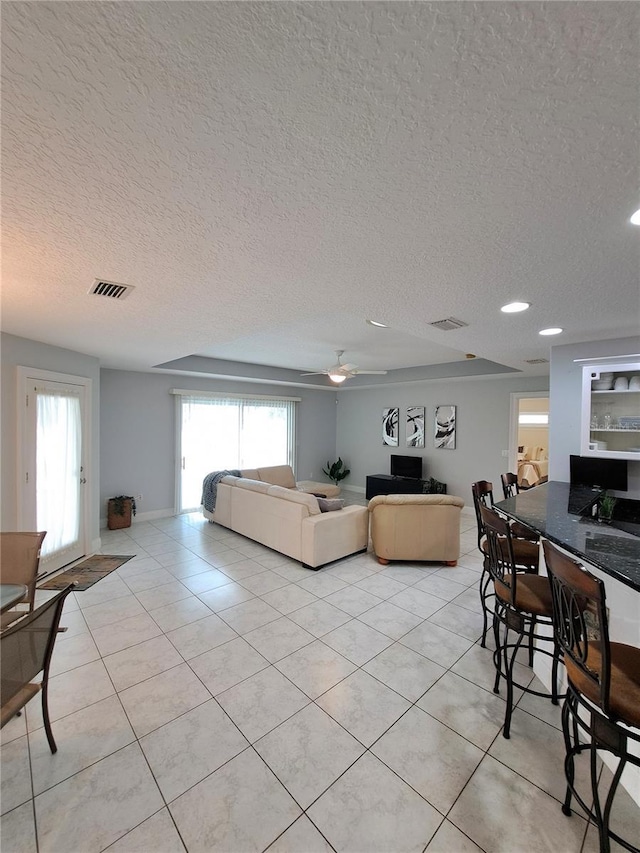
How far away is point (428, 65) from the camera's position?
744 mm

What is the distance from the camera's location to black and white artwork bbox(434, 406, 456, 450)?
260 inches

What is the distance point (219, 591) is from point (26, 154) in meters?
3.41

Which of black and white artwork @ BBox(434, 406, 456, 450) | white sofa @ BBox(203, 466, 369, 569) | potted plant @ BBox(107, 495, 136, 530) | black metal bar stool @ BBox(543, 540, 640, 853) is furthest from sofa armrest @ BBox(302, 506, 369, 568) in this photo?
potted plant @ BBox(107, 495, 136, 530)

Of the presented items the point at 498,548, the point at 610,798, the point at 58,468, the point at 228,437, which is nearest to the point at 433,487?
the point at 228,437

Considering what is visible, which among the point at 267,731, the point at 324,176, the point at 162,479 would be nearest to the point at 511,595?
the point at 267,731

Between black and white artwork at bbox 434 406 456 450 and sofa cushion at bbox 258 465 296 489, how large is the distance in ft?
9.69

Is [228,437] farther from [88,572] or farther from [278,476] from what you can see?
[88,572]

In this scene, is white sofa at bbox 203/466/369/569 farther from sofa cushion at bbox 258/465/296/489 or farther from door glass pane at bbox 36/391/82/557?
door glass pane at bbox 36/391/82/557

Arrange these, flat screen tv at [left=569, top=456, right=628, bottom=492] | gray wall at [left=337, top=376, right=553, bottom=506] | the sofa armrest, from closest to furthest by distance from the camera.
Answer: flat screen tv at [left=569, top=456, right=628, bottom=492] < the sofa armrest < gray wall at [left=337, top=376, right=553, bottom=506]

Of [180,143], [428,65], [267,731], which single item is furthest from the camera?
[267,731]

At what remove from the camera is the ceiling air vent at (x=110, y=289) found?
78.9 inches

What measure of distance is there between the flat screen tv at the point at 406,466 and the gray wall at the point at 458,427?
18 cm

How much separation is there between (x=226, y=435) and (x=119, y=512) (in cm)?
226

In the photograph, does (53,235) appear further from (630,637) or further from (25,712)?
(630,637)
